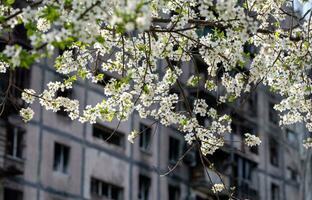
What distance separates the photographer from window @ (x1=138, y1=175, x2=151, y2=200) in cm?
3872

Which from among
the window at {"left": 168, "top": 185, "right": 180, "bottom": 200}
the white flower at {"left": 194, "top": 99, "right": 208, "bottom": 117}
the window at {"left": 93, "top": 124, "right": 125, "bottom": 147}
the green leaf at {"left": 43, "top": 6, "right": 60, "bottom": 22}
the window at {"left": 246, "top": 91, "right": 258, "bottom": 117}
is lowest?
the green leaf at {"left": 43, "top": 6, "right": 60, "bottom": 22}

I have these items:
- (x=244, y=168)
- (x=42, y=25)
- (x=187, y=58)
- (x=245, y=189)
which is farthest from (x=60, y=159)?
(x=42, y=25)

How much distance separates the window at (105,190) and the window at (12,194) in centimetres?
397

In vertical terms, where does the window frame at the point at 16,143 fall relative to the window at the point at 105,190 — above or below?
above

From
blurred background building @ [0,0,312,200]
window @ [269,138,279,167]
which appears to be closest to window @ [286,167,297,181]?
window @ [269,138,279,167]

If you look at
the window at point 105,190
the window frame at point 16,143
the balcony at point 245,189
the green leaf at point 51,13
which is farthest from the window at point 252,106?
the green leaf at point 51,13

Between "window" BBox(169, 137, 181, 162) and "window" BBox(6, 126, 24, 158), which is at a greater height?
"window" BBox(169, 137, 181, 162)

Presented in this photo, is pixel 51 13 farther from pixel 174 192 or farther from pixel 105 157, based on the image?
pixel 174 192

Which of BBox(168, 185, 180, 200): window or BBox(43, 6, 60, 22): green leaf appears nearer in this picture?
BBox(43, 6, 60, 22): green leaf

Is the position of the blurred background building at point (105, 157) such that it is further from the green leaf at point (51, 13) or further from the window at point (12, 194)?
the green leaf at point (51, 13)

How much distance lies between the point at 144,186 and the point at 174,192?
97.4 inches

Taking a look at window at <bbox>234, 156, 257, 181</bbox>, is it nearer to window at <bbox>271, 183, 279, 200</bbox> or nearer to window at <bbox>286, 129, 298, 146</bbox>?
window at <bbox>271, 183, 279, 200</bbox>

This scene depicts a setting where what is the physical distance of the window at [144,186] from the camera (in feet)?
127

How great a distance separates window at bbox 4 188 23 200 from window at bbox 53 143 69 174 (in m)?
2.14
